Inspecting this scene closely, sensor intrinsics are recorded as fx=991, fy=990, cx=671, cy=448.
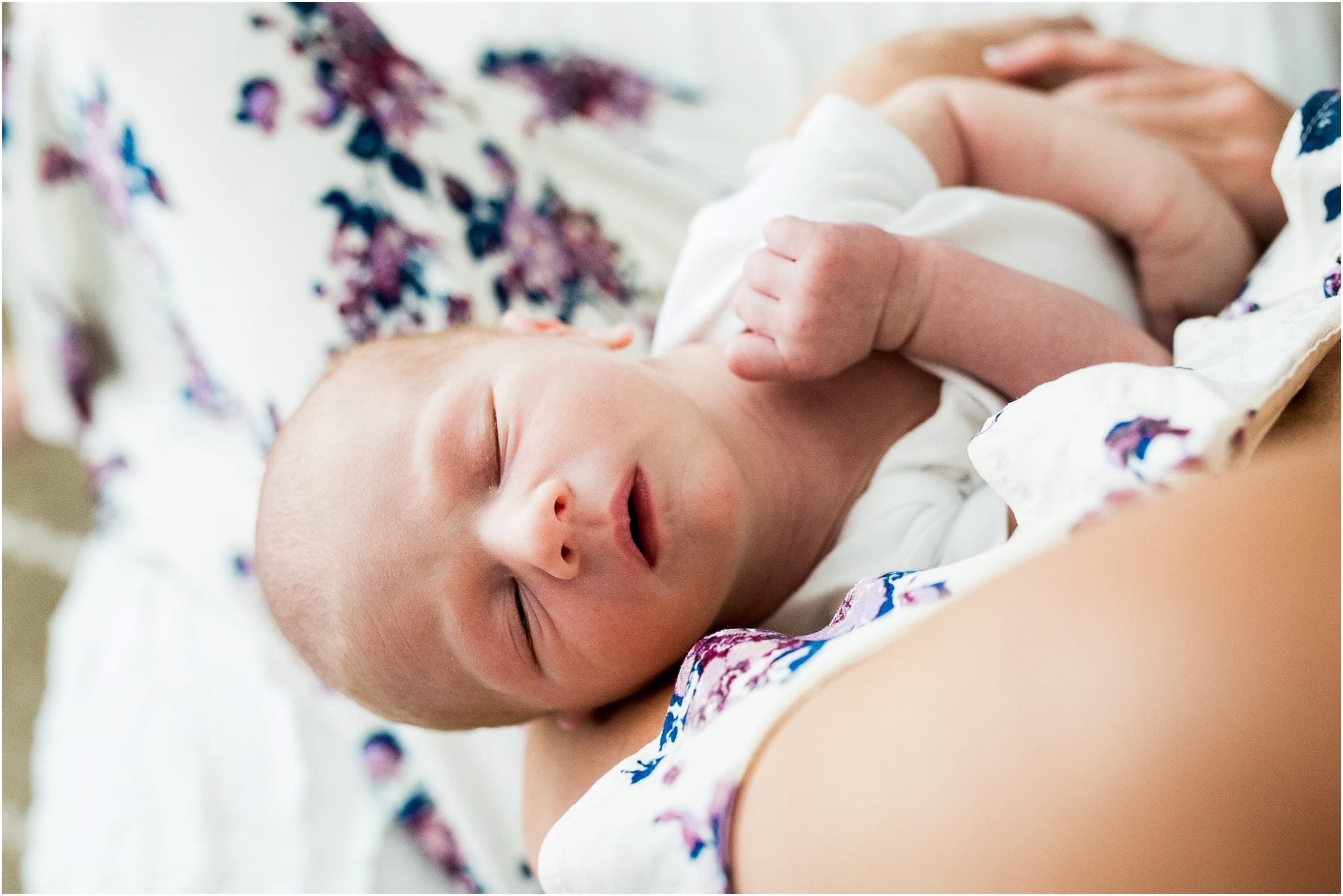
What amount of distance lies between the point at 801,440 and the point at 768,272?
168mm

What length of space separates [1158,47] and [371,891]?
5.37ft

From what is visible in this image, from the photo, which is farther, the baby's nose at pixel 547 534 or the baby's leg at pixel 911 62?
the baby's leg at pixel 911 62

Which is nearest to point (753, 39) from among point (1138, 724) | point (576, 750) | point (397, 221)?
point (397, 221)

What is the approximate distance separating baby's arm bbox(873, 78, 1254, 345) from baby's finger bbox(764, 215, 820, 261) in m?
0.29

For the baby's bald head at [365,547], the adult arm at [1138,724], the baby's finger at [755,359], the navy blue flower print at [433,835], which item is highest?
the adult arm at [1138,724]

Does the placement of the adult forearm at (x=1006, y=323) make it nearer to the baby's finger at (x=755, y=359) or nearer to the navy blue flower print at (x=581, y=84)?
the baby's finger at (x=755, y=359)

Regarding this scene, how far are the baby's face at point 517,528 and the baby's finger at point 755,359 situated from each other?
2.4 inches

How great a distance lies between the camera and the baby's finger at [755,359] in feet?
2.89

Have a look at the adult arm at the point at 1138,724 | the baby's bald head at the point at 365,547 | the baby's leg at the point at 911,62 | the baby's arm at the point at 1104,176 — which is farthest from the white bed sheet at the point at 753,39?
the adult arm at the point at 1138,724

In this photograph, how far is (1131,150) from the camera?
1029mm

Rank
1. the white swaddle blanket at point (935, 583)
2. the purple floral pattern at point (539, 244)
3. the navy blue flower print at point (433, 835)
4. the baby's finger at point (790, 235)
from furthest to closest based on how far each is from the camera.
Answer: the purple floral pattern at point (539, 244) < the navy blue flower print at point (433, 835) < the baby's finger at point (790, 235) < the white swaddle blanket at point (935, 583)

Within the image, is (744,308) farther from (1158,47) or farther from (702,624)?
(1158,47)

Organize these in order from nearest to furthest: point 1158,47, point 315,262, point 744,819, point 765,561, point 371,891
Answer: point 744,819, point 765,561, point 371,891, point 315,262, point 1158,47

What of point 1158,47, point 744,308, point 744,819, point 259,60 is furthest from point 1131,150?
point 259,60
